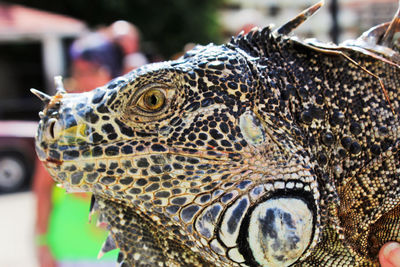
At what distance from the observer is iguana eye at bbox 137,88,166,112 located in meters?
1.69

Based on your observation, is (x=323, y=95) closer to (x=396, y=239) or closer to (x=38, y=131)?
(x=396, y=239)

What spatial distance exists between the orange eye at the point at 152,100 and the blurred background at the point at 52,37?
13.0ft

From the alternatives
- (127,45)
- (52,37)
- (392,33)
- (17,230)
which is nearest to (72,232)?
(392,33)

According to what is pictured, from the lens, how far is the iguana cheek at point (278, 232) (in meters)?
1.60

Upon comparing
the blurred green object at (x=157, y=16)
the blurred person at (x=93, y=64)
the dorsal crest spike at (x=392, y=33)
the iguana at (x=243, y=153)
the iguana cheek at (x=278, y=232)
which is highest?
the blurred green object at (x=157, y=16)

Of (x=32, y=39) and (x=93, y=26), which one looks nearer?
(x=32, y=39)

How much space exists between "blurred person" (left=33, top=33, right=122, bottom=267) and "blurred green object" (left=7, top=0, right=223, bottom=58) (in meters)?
21.6

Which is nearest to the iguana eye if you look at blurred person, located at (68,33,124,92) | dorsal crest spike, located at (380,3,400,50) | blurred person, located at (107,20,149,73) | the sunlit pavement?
dorsal crest spike, located at (380,3,400,50)

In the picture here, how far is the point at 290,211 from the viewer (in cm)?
163

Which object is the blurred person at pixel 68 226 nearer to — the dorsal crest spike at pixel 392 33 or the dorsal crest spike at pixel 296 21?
the dorsal crest spike at pixel 296 21

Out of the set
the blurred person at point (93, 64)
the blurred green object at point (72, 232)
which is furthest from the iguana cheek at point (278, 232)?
the blurred person at point (93, 64)

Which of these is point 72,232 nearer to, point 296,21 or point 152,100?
point 152,100

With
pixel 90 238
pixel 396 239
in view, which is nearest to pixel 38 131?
pixel 396 239

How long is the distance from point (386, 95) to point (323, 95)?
229 mm
